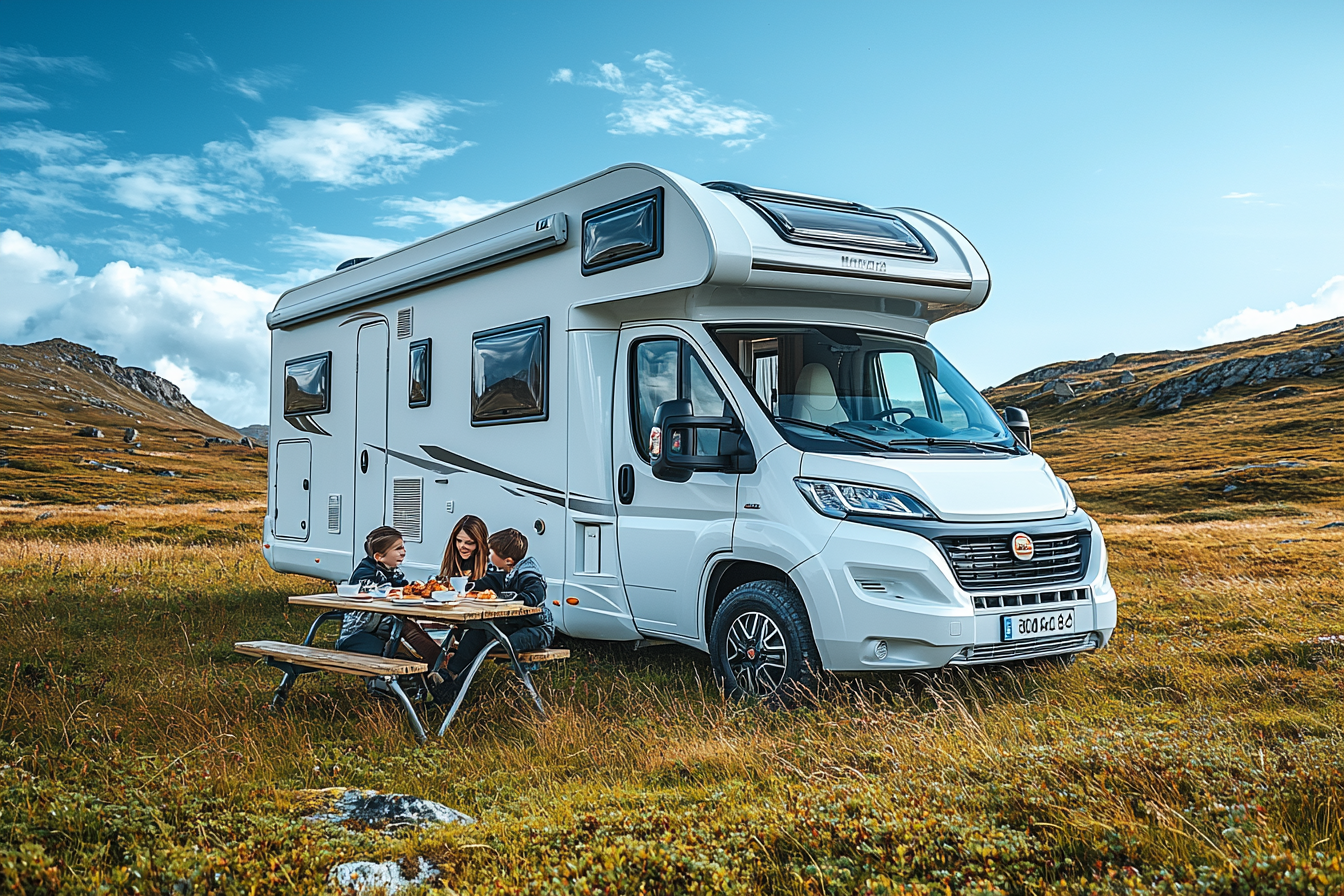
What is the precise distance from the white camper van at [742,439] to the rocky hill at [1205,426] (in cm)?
3500

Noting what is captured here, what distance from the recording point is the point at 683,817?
14.8 feet

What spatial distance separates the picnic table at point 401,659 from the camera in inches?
241

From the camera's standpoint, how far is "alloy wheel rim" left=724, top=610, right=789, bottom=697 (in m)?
6.57

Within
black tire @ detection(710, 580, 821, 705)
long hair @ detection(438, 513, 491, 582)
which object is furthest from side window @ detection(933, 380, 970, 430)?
long hair @ detection(438, 513, 491, 582)

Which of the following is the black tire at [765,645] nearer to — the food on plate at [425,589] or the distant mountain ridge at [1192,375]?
the food on plate at [425,589]

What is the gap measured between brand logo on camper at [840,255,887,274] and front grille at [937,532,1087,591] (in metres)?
2.12

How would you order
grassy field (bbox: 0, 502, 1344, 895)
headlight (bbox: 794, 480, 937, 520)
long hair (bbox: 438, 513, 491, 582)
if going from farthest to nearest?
long hair (bbox: 438, 513, 491, 582) < headlight (bbox: 794, 480, 937, 520) < grassy field (bbox: 0, 502, 1344, 895)

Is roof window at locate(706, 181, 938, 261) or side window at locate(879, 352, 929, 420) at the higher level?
roof window at locate(706, 181, 938, 261)

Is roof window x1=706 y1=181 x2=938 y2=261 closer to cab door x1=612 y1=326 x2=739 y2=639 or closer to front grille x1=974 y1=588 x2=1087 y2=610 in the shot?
cab door x1=612 y1=326 x2=739 y2=639

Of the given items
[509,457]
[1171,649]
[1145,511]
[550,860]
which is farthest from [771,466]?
[1145,511]

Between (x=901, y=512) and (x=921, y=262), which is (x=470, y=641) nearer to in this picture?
(x=901, y=512)

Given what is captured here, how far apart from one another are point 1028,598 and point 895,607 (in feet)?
3.05

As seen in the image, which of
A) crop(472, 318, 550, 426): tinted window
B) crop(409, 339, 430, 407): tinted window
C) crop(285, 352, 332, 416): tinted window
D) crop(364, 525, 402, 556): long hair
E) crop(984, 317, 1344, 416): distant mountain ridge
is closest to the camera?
crop(364, 525, 402, 556): long hair

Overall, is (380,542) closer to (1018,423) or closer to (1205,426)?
(1018,423)
